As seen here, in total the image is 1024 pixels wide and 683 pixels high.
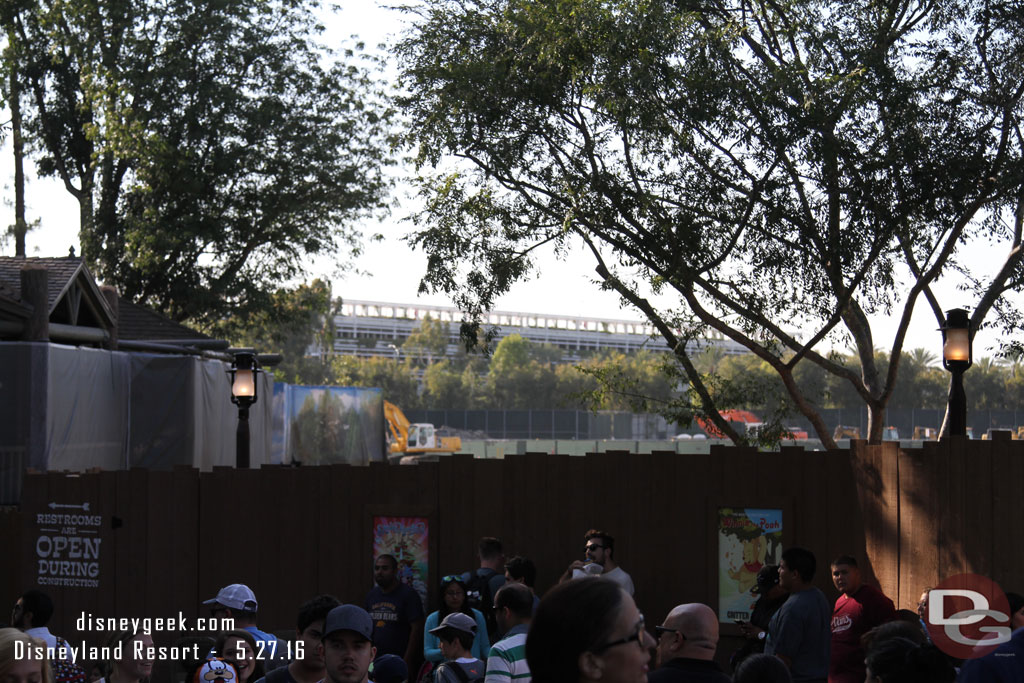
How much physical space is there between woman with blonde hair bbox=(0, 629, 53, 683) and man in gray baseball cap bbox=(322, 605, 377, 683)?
1192 mm

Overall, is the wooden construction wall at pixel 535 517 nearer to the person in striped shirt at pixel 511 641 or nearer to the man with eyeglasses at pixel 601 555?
the man with eyeglasses at pixel 601 555

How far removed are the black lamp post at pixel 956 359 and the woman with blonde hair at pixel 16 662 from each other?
290 inches

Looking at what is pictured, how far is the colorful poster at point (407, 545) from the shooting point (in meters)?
11.0

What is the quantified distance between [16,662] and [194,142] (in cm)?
2608

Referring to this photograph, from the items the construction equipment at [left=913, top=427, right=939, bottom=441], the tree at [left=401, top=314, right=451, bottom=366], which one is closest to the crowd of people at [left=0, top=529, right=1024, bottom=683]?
the construction equipment at [left=913, top=427, right=939, bottom=441]

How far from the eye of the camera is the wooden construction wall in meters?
8.67

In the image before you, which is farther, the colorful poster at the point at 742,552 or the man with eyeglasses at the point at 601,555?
the colorful poster at the point at 742,552

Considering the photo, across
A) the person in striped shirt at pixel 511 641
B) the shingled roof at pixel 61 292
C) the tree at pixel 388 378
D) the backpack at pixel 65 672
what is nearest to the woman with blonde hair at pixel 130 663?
the backpack at pixel 65 672

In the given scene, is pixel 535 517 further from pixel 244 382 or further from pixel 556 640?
pixel 556 640

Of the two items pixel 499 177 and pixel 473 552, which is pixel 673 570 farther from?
pixel 499 177

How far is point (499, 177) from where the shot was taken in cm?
1488

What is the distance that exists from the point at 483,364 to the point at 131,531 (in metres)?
114

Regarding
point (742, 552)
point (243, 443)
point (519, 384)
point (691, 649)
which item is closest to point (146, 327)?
point (243, 443)

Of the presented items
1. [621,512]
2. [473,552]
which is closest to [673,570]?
[621,512]
